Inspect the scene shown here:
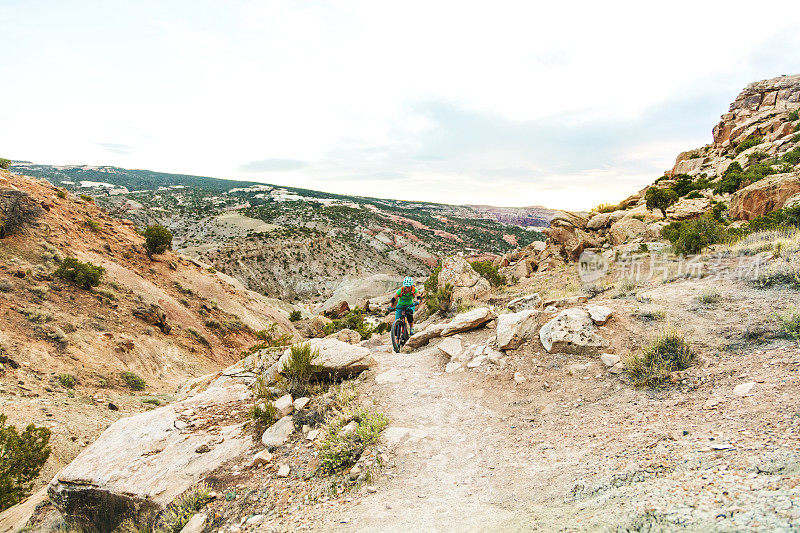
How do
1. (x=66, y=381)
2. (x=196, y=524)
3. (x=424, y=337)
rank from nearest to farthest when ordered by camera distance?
(x=196, y=524) → (x=424, y=337) → (x=66, y=381)

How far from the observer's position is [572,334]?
6.18 metres

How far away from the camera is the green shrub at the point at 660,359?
4.69 metres

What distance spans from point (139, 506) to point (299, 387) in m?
2.62

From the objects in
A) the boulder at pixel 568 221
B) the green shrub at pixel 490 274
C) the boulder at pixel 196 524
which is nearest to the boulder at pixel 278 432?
the boulder at pixel 196 524

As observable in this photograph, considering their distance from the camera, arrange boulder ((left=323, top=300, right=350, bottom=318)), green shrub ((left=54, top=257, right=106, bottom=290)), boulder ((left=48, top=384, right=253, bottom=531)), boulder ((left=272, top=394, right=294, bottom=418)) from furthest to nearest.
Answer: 1. boulder ((left=323, top=300, right=350, bottom=318))
2. green shrub ((left=54, top=257, right=106, bottom=290))
3. boulder ((left=272, top=394, right=294, bottom=418))
4. boulder ((left=48, top=384, right=253, bottom=531))

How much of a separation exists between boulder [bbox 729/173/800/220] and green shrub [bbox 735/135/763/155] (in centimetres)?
1829

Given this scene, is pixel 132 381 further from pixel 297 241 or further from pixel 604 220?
pixel 297 241

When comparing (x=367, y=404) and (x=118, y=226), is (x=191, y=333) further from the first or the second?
(x=367, y=404)

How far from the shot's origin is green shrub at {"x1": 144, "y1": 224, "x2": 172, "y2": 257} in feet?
68.7

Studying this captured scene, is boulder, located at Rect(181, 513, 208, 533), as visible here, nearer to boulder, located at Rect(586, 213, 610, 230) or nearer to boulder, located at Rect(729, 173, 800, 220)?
boulder, located at Rect(729, 173, 800, 220)

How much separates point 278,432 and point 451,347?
13.0 ft

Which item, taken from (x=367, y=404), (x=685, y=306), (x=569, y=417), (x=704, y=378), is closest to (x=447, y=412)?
(x=367, y=404)

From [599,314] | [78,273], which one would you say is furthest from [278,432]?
[78,273]

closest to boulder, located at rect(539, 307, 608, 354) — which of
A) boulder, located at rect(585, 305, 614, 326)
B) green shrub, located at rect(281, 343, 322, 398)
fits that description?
boulder, located at rect(585, 305, 614, 326)
